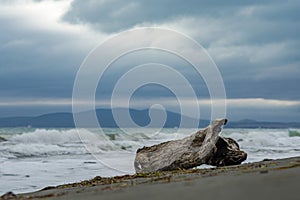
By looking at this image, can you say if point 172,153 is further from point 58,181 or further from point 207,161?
point 58,181

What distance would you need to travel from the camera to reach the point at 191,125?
12305mm

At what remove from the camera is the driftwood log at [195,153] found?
9.57m

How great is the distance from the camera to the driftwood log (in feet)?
31.4

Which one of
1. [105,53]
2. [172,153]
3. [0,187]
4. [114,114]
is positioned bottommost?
[0,187]

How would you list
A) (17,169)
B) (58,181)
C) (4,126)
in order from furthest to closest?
1. (4,126)
2. (17,169)
3. (58,181)

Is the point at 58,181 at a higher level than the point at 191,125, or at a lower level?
lower

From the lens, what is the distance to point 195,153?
974cm

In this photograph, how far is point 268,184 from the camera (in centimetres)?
447

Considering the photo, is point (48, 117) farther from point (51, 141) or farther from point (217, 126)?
point (217, 126)

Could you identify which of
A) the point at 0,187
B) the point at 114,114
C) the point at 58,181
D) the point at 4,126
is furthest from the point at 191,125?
the point at 4,126

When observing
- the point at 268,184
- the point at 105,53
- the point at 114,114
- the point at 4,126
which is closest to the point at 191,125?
the point at 114,114

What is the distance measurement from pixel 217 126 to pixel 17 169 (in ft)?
21.6

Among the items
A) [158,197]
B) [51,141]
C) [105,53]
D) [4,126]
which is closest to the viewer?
[158,197]

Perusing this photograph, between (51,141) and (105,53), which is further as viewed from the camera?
(51,141)
